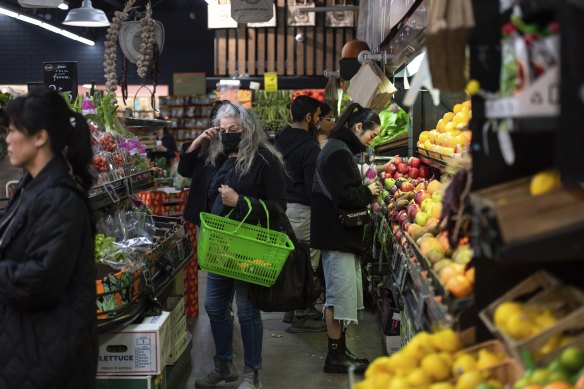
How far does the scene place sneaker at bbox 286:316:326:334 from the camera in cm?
680

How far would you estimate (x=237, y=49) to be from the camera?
40.9 feet

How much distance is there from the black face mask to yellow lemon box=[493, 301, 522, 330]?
3092 mm

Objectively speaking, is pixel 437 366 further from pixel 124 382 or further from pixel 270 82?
pixel 270 82

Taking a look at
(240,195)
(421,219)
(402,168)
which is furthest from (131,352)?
(402,168)

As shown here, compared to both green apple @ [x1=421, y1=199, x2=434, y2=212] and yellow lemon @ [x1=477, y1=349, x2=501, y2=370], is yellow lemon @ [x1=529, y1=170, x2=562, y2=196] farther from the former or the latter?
green apple @ [x1=421, y1=199, x2=434, y2=212]

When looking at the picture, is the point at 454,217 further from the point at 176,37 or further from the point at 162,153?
the point at 176,37

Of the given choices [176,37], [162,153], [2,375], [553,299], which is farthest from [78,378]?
[176,37]

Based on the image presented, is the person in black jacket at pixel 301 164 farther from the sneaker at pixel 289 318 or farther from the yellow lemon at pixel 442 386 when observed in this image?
the yellow lemon at pixel 442 386

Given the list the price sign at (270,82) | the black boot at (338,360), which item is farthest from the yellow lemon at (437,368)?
the price sign at (270,82)

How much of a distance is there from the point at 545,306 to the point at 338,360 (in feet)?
12.0

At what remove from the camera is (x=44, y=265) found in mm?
2816

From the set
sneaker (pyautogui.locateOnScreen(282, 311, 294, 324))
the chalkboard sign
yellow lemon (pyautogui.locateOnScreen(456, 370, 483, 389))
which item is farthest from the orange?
sneaker (pyautogui.locateOnScreen(282, 311, 294, 324))

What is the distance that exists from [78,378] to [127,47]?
462cm

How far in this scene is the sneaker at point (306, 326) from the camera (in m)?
6.80
